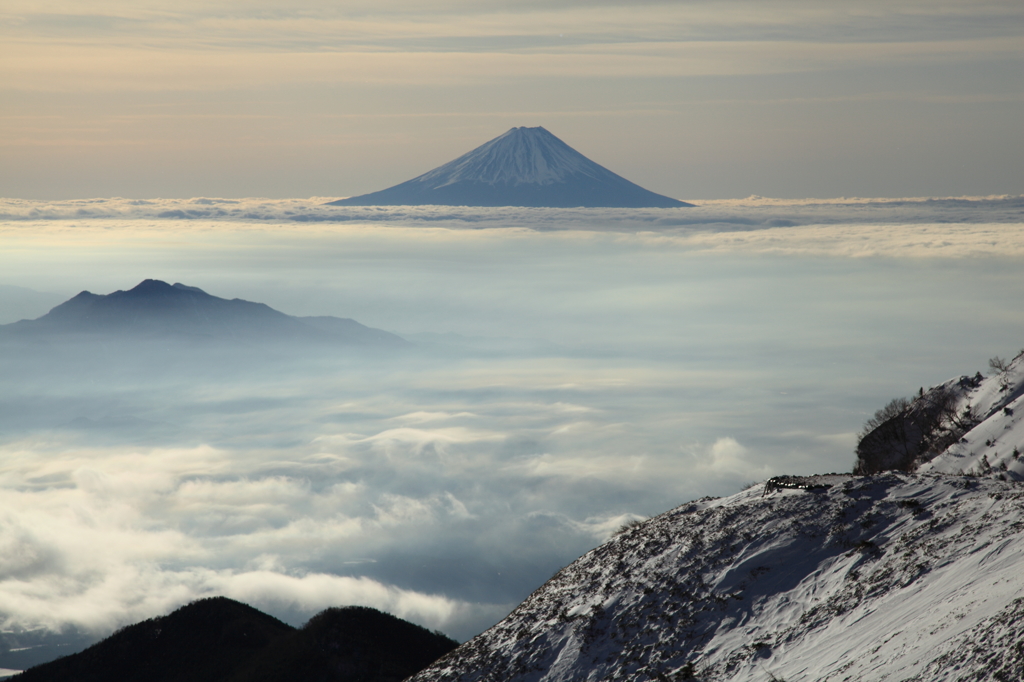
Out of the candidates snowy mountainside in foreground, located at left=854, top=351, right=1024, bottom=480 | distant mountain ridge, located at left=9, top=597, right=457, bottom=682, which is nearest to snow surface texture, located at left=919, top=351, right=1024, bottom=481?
snowy mountainside in foreground, located at left=854, top=351, right=1024, bottom=480

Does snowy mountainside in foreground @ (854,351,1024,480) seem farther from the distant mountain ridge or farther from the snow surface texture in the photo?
the distant mountain ridge

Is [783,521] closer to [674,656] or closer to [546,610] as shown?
[674,656]

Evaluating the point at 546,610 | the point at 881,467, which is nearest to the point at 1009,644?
the point at 546,610

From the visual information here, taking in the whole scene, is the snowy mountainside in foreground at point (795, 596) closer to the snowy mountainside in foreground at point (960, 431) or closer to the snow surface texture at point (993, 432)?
the snow surface texture at point (993, 432)

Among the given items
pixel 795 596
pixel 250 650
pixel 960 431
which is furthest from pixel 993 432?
pixel 250 650

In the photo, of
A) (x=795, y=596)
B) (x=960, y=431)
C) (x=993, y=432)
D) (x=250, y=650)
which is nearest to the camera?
(x=795, y=596)

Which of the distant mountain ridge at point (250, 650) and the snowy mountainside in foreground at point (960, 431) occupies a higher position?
the snowy mountainside in foreground at point (960, 431)

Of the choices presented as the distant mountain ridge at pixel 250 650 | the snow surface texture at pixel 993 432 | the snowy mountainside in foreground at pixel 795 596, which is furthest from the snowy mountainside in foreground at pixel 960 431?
the distant mountain ridge at pixel 250 650

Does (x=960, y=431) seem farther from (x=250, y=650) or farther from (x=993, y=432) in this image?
(x=250, y=650)
